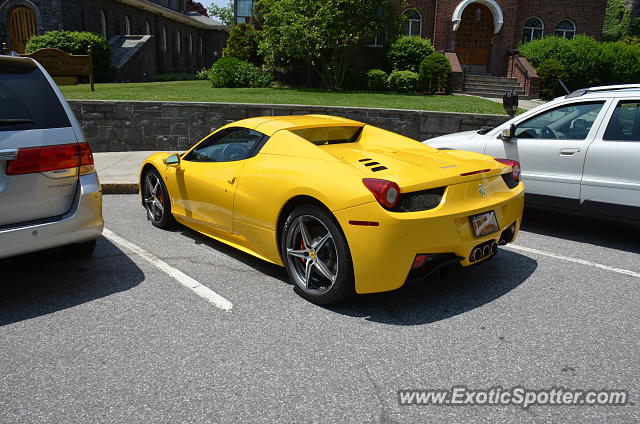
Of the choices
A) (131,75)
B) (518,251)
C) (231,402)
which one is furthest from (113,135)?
(131,75)

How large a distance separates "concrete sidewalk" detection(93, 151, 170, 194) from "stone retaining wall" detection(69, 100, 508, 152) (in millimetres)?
490

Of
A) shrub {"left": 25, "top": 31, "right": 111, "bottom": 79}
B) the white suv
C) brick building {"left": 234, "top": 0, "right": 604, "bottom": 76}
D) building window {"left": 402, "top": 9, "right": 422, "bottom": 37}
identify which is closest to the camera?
the white suv

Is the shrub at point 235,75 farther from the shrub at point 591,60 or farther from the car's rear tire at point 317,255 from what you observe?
the car's rear tire at point 317,255

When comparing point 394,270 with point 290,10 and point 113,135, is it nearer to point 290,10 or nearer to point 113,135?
point 113,135

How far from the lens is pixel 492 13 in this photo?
24.6m

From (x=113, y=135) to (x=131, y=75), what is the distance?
1629cm

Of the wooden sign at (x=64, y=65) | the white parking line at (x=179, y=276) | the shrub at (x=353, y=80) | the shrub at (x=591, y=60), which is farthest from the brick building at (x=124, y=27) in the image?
the white parking line at (x=179, y=276)

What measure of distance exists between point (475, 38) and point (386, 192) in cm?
2395

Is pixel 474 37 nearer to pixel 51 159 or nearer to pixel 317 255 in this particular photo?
pixel 317 255

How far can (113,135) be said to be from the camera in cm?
1184

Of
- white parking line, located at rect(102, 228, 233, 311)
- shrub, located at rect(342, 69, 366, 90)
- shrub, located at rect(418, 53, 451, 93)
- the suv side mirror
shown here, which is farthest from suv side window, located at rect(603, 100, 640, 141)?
shrub, located at rect(342, 69, 366, 90)

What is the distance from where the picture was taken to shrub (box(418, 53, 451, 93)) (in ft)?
61.8

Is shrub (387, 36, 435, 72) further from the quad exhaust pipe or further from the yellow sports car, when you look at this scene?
the quad exhaust pipe

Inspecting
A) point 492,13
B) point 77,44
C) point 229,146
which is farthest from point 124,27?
point 229,146
